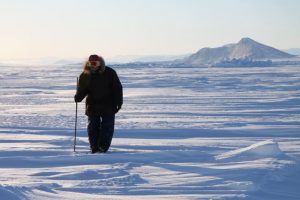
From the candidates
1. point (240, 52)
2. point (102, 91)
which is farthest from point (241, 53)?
point (102, 91)

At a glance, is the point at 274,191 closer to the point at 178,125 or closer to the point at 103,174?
the point at 103,174

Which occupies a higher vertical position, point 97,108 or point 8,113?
point 97,108

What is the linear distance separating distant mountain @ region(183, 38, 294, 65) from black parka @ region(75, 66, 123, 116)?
101 metres

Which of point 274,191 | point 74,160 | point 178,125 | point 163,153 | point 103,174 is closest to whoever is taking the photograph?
point 274,191

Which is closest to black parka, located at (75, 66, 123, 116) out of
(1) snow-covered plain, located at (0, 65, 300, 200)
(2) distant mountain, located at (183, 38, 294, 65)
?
(1) snow-covered plain, located at (0, 65, 300, 200)

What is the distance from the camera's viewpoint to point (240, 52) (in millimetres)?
119375

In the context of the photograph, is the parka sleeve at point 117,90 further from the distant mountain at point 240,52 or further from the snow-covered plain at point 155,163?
the distant mountain at point 240,52

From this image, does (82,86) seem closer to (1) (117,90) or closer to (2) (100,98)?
(2) (100,98)

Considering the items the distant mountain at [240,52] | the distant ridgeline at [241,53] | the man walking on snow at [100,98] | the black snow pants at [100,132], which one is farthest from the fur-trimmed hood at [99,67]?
the distant mountain at [240,52]

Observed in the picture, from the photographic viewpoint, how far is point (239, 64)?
65.7 metres

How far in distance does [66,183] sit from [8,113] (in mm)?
9259

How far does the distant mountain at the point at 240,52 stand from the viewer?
111781mm

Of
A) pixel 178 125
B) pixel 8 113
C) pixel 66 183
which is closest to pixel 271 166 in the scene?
pixel 66 183

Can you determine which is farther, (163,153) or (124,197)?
(163,153)
